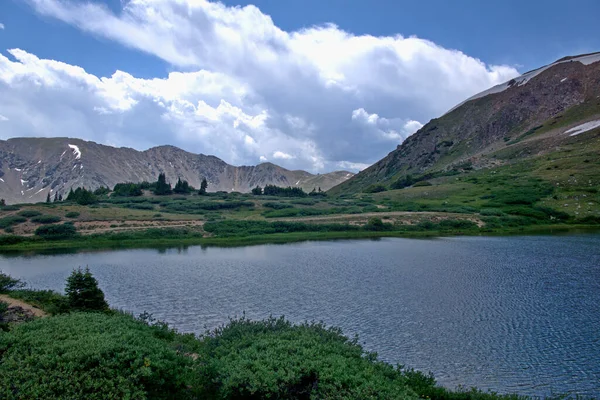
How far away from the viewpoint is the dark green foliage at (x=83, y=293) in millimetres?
19891

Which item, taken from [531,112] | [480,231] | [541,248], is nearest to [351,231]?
[480,231]

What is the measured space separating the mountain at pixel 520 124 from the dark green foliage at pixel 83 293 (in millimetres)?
132796

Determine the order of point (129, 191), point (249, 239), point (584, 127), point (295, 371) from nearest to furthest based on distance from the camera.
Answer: point (295, 371) < point (249, 239) < point (129, 191) < point (584, 127)

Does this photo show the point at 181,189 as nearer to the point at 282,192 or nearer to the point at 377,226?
the point at 282,192

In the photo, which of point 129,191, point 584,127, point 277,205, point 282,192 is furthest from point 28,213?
point 584,127

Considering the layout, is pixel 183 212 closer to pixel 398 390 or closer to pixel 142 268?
pixel 142 268

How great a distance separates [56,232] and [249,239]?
30.2 m

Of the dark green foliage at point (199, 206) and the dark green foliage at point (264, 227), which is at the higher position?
the dark green foliage at point (199, 206)

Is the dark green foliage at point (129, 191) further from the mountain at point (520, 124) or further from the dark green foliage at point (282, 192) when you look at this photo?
the mountain at point (520, 124)

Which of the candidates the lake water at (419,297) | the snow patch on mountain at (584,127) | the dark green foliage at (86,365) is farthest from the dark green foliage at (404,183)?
the dark green foliage at (86,365)

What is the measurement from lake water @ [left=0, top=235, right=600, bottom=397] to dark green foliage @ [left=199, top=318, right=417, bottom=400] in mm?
5735

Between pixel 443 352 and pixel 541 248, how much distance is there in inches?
1556

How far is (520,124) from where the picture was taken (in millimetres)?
166125

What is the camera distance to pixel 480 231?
75.4 meters
